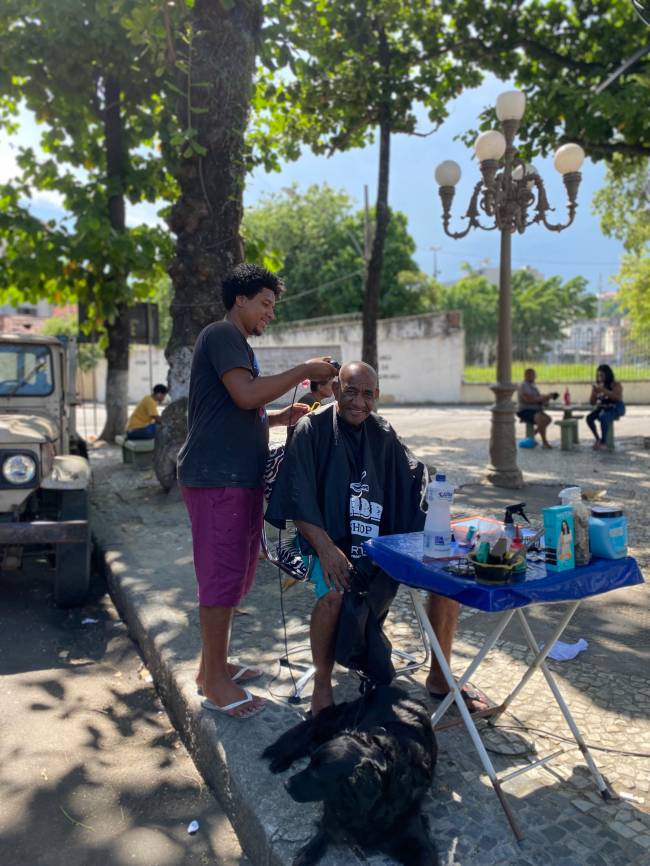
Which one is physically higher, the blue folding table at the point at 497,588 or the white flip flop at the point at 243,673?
the blue folding table at the point at 497,588

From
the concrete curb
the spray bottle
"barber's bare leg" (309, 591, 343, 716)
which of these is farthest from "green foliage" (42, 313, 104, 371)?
the spray bottle

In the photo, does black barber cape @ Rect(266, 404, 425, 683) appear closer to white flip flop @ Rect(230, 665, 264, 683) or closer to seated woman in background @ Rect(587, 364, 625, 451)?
white flip flop @ Rect(230, 665, 264, 683)

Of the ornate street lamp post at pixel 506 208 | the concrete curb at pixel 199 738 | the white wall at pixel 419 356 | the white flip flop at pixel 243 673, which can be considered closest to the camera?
the concrete curb at pixel 199 738

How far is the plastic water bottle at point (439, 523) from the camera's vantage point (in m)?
2.71

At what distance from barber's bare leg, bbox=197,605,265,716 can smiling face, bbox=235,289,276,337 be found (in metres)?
1.30

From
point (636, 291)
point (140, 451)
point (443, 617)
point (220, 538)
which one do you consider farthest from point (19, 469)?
point (636, 291)

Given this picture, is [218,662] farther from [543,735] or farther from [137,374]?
[137,374]

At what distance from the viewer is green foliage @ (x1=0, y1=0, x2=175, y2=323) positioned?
35.7 feet

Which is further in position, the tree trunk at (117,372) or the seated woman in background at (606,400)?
the tree trunk at (117,372)

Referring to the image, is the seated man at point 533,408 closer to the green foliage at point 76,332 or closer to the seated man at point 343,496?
the seated man at point 343,496

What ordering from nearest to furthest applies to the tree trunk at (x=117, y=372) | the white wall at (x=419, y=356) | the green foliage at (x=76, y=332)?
the tree trunk at (x=117, y=372)
the white wall at (x=419, y=356)
the green foliage at (x=76, y=332)

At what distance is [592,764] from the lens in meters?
2.63

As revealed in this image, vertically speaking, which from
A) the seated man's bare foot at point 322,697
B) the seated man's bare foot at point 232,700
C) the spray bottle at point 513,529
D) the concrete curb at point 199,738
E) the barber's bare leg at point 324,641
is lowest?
the concrete curb at point 199,738

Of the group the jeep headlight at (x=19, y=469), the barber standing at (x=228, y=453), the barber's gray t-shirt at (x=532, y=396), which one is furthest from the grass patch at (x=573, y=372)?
the barber standing at (x=228, y=453)
